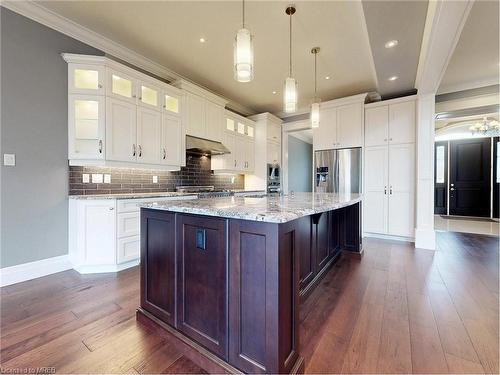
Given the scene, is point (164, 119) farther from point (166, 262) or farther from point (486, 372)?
point (486, 372)

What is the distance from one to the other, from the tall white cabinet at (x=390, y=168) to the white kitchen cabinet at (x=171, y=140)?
3545 mm

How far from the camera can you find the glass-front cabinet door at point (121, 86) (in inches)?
112

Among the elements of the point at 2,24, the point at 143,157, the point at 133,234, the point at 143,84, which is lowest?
the point at 133,234

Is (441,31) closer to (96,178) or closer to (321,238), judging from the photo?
(321,238)

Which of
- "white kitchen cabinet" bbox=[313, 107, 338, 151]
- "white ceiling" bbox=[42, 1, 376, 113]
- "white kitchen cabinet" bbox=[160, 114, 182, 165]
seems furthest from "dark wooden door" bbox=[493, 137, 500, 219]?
"white kitchen cabinet" bbox=[160, 114, 182, 165]

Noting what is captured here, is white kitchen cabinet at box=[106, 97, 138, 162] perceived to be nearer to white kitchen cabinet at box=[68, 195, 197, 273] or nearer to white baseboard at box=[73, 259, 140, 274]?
white kitchen cabinet at box=[68, 195, 197, 273]

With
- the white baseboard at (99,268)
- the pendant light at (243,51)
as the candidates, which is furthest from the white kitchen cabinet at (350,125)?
the white baseboard at (99,268)

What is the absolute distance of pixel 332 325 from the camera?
1690 mm

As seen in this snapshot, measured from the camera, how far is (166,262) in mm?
1552

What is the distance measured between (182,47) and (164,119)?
103 centimetres

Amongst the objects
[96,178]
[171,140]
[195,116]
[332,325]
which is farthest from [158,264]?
[195,116]

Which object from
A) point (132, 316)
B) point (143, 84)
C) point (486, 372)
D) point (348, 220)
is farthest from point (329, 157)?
point (132, 316)

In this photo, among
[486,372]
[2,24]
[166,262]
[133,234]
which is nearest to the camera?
[486,372]

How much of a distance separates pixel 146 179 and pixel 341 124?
3874 millimetres
